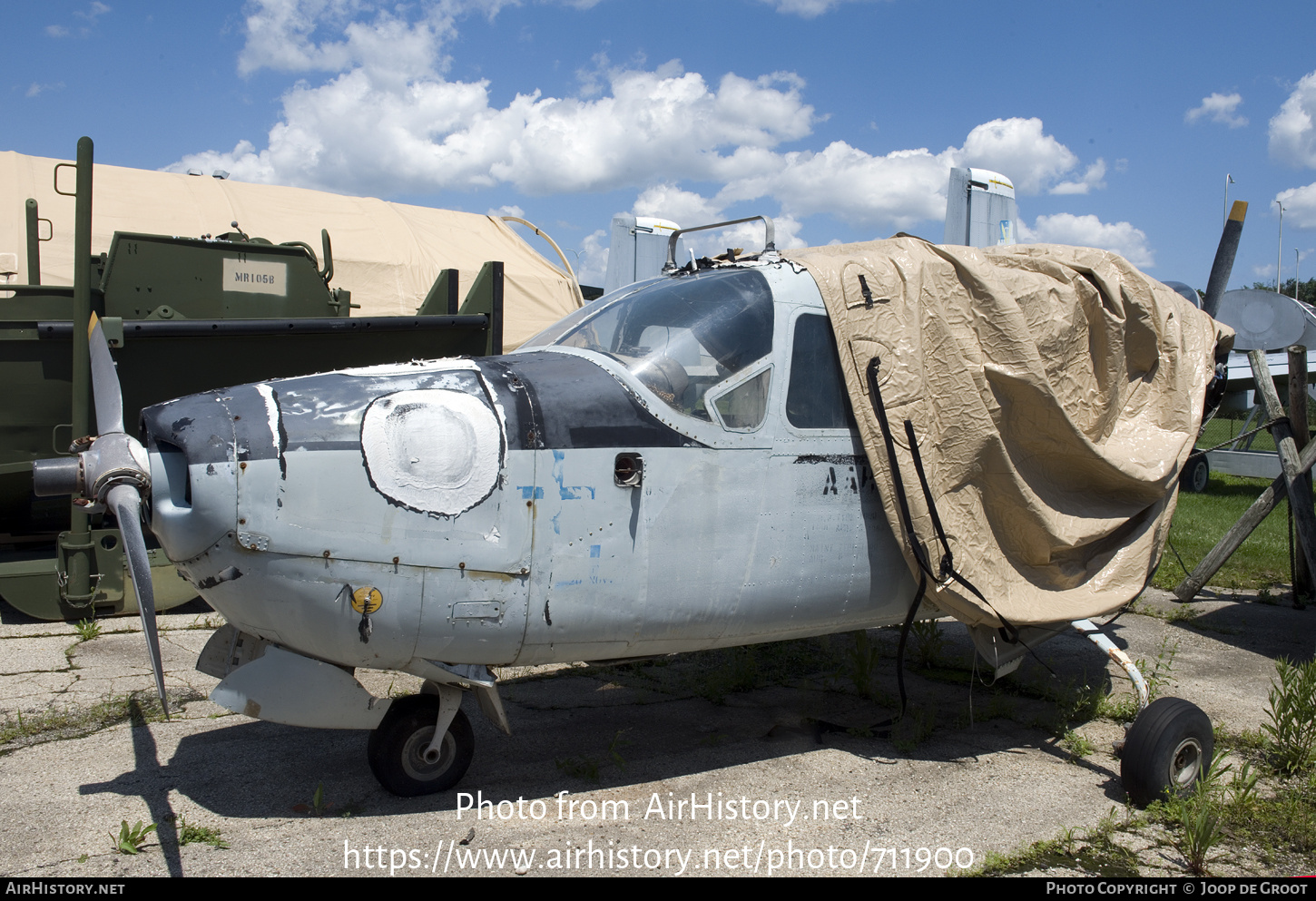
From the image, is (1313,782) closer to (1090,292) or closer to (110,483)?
(1090,292)

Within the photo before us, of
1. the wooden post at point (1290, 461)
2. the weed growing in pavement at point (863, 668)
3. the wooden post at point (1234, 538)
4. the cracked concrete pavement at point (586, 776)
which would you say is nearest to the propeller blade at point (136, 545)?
the cracked concrete pavement at point (586, 776)

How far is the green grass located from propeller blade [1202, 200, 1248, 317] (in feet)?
9.56

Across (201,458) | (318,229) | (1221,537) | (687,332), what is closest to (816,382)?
(687,332)

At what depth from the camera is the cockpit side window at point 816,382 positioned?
3.86 metres

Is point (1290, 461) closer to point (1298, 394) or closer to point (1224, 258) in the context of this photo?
point (1298, 394)

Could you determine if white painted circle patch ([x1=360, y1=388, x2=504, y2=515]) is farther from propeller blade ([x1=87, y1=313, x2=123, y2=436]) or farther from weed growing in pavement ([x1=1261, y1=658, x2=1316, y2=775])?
weed growing in pavement ([x1=1261, y1=658, x2=1316, y2=775])

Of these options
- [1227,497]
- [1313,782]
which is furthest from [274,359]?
[1227,497]

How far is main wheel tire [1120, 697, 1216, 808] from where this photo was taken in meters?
3.83

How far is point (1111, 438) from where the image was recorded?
4488 mm

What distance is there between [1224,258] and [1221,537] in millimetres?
5554

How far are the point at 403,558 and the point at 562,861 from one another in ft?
3.93

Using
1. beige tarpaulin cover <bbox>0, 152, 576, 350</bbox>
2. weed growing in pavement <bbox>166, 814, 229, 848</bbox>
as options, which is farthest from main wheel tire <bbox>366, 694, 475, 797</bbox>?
beige tarpaulin cover <bbox>0, 152, 576, 350</bbox>

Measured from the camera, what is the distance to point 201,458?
296 centimetres
